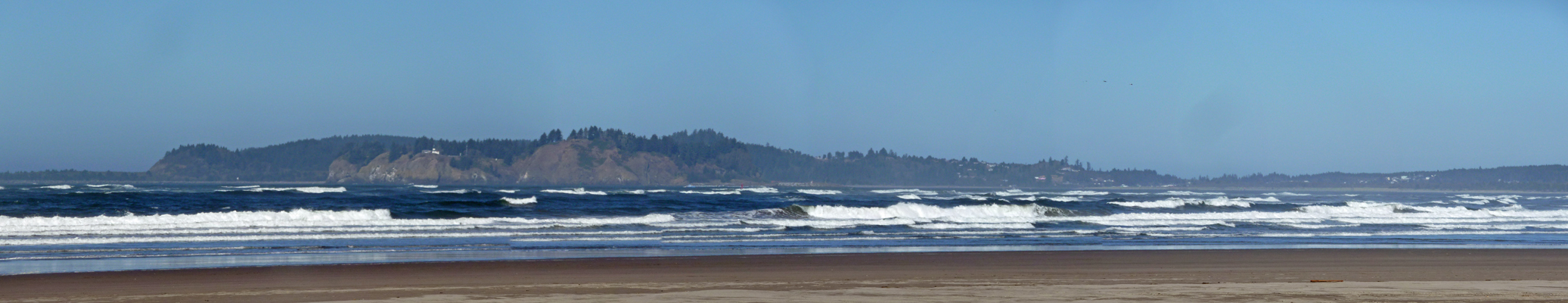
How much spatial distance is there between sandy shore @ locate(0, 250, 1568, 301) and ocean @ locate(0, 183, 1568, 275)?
1769 millimetres

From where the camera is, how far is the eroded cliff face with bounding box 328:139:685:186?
185m

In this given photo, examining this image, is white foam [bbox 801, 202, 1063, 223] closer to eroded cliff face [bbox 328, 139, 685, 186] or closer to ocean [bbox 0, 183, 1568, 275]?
ocean [bbox 0, 183, 1568, 275]

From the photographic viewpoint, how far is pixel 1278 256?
1526 centimetres

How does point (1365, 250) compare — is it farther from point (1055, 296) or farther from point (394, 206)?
point (394, 206)

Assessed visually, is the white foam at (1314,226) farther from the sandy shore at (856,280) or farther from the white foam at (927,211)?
the sandy shore at (856,280)

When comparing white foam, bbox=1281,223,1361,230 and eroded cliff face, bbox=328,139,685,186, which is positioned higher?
eroded cliff face, bbox=328,139,685,186

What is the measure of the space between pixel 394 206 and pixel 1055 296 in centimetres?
2796

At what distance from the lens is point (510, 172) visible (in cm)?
19650

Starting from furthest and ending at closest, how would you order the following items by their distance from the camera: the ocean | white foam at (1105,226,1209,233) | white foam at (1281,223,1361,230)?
white foam at (1281,223,1361,230), white foam at (1105,226,1209,233), the ocean

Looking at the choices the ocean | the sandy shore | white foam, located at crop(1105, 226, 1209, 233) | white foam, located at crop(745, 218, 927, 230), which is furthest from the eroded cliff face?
the sandy shore

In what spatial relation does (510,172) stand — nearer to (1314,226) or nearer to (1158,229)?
(1314,226)

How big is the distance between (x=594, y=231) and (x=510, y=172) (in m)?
182

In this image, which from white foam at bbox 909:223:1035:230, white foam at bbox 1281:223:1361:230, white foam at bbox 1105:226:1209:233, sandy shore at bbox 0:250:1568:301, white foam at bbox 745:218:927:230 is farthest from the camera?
white foam at bbox 1281:223:1361:230

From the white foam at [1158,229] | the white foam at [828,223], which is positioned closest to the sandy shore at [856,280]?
the white foam at [1158,229]
